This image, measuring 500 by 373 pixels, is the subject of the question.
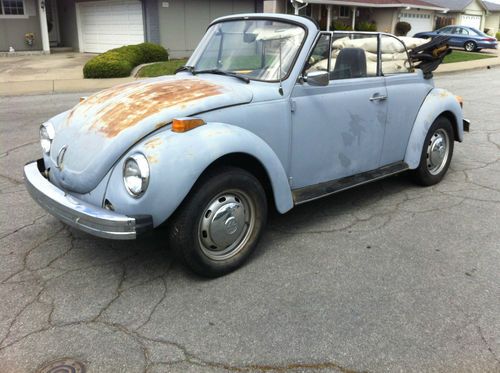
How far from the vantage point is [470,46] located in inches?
1193

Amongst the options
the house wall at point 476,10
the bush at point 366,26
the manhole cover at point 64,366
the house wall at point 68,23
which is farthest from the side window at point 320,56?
the house wall at point 476,10

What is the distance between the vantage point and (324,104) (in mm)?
4145

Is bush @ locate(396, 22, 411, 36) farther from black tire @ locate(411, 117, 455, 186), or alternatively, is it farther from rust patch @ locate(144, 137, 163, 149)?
rust patch @ locate(144, 137, 163, 149)

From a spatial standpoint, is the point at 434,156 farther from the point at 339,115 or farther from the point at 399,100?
the point at 339,115

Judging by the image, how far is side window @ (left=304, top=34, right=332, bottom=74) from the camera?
4066mm

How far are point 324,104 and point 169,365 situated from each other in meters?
2.47

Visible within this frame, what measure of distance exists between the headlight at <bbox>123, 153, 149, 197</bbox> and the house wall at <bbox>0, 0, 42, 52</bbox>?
22662mm

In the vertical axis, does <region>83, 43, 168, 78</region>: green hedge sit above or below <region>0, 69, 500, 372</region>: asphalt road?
above

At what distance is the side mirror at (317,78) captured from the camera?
3855mm

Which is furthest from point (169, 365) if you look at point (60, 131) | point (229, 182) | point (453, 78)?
point (453, 78)

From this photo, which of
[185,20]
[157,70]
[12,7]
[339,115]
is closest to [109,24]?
[185,20]

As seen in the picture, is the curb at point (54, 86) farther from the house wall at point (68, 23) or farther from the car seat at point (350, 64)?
the house wall at point (68, 23)

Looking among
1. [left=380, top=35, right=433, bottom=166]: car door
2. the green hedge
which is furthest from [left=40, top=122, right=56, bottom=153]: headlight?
the green hedge

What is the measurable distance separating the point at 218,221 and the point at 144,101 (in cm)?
104
